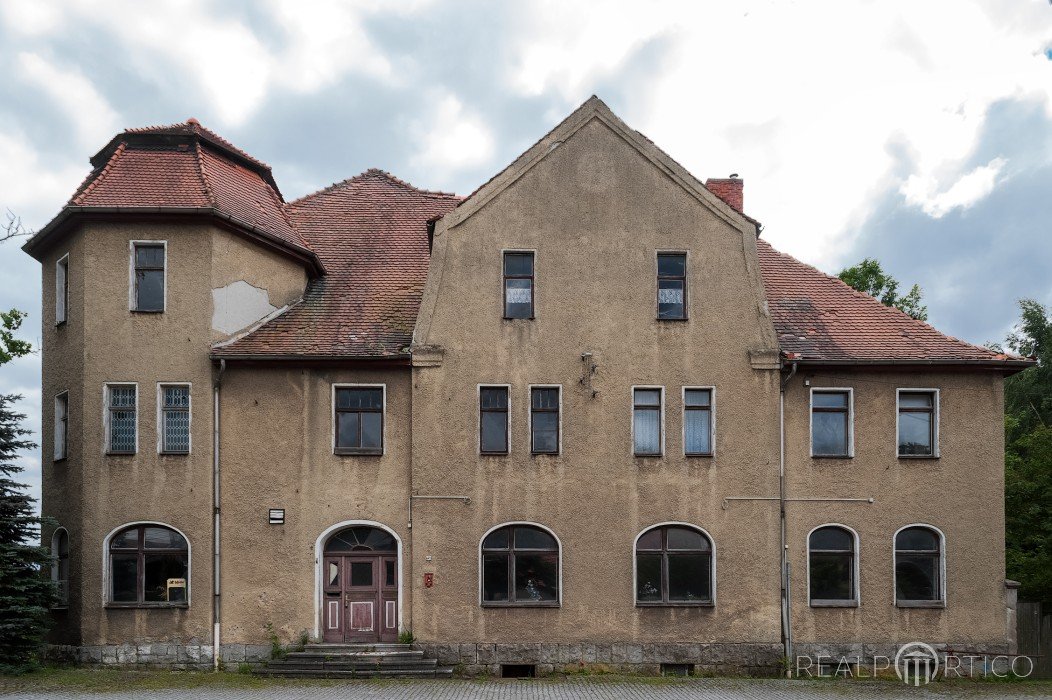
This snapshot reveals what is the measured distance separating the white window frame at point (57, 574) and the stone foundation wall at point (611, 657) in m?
7.03

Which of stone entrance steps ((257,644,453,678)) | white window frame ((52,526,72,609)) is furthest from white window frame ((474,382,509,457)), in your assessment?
white window frame ((52,526,72,609))

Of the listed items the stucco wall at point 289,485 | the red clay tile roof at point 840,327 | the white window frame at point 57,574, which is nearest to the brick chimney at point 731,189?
the red clay tile roof at point 840,327

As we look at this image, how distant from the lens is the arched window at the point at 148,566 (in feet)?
67.2

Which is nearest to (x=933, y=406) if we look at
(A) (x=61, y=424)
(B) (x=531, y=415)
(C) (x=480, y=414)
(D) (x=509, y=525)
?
(B) (x=531, y=415)

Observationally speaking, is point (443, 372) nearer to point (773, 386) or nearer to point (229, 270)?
point (229, 270)

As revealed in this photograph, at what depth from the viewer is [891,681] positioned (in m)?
20.0

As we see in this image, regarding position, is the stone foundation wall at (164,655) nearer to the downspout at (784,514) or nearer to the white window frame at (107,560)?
the white window frame at (107,560)

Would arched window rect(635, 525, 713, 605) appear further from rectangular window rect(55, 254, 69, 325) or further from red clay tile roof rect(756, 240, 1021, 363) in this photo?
rectangular window rect(55, 254, 69, 325)

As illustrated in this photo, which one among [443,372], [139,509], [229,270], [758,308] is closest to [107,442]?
[139,509]

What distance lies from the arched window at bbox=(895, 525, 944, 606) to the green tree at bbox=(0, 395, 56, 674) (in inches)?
651

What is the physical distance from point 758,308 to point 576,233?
158 inches

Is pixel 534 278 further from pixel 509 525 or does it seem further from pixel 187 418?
pixel 187 418

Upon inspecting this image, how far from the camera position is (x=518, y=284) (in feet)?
70.7

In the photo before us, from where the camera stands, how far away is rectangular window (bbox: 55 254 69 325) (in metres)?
21.9
